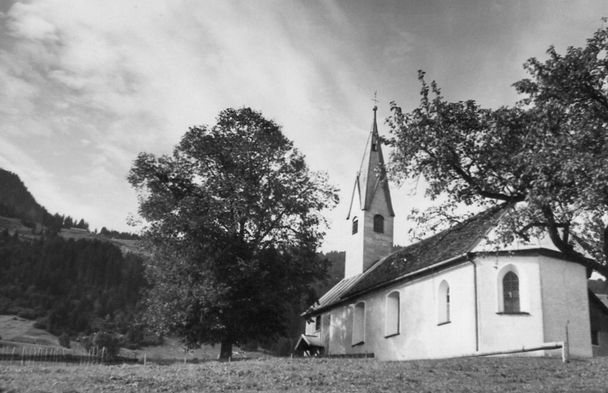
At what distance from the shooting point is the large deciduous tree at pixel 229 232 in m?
→ 32.5

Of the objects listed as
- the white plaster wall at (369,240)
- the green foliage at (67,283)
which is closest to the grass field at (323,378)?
the white plaster wall at (369,240)

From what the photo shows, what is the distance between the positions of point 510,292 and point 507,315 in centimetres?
142

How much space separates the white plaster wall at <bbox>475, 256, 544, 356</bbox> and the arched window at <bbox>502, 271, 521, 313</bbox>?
372 millimetres

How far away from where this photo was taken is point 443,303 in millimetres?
33062

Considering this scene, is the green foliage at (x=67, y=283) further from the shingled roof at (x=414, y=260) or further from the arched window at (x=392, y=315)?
the arched window at (x=392, y=315)

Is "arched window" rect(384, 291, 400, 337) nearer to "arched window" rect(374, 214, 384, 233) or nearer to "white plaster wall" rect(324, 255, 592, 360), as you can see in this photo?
"white plaster wall" rect(324, 255, 592, 360)

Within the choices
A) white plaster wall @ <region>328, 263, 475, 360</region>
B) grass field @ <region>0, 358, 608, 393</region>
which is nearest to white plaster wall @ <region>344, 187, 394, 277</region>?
white plaster wall @ <region>328, 263, 475, 360</region>

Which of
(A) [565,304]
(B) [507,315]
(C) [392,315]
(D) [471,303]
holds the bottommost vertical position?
(B) [507,315]

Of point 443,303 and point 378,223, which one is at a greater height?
point 378,223

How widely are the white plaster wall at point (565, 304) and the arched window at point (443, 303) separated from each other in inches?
222

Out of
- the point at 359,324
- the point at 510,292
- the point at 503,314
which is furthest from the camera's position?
the point at 359,324

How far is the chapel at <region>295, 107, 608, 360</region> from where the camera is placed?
28.7m

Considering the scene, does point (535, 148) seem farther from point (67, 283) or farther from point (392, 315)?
point (67, 283)

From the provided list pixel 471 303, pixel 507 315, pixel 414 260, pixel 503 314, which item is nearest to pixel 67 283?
pixel 414 260
